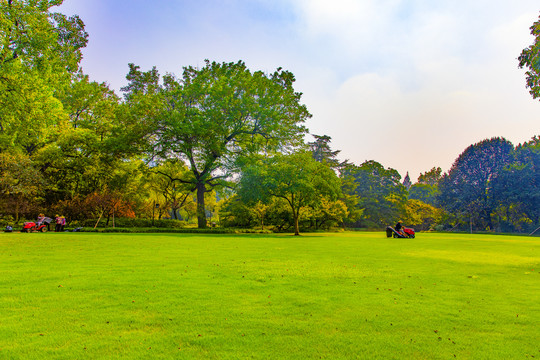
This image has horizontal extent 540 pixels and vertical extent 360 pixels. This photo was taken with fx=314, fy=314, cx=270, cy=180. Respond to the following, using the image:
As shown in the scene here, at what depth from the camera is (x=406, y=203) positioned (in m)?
56.0

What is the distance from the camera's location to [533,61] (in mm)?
11836

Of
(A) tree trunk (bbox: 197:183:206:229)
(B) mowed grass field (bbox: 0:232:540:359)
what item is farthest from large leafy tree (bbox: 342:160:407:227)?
(B) mowed grass field (bbox: 0:232:540:359)

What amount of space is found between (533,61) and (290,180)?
20.6 metres

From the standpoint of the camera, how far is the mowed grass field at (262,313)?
→ 12.4ft

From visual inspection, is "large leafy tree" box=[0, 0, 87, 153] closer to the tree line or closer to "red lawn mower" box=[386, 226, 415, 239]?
the tree line

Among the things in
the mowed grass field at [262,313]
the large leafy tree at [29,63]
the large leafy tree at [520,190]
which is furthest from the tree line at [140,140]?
the mowed grass field at [262,313]

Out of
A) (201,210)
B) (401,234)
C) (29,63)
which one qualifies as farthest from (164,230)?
(401,234)

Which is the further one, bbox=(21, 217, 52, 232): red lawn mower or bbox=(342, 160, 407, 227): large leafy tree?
bbox=(342, 160, 407, 227): large leafy tree

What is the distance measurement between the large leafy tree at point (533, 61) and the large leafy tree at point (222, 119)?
2207 cm

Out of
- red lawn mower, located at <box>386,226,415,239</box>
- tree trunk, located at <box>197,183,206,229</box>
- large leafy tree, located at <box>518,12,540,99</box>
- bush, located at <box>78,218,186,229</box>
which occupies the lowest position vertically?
red lawn mower, located at <box>386,226,415,239</box>

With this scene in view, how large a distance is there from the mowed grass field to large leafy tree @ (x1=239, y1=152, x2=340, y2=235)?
20.9 m

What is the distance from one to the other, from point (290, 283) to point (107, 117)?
131 feet

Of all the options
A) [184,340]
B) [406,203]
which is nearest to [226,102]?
[184,340]

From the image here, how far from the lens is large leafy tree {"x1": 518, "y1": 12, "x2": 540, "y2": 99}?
11648mm
